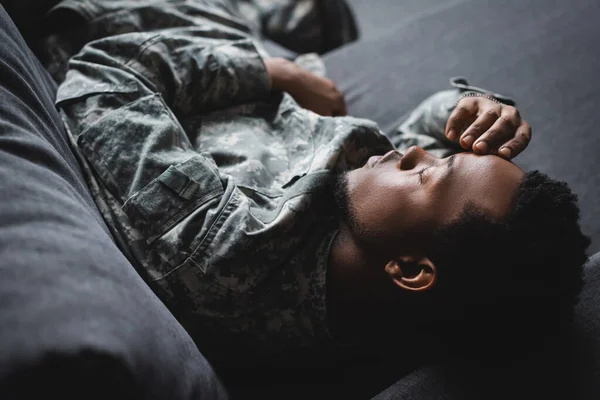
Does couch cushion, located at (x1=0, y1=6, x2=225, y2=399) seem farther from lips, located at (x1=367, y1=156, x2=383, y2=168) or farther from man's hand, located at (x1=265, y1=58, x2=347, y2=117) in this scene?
man's hand, located at (x1=265, y1=58, x2=347, y2=117)

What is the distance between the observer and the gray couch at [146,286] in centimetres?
44

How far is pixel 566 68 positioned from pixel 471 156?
2.27 ft

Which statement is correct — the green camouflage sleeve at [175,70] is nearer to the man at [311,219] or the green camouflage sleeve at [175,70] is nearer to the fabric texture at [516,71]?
the man at [311,219]

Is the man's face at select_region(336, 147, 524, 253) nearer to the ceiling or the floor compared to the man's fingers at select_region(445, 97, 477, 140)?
nearer to the floor

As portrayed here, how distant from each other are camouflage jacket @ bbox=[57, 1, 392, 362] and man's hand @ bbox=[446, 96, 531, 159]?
16 cm

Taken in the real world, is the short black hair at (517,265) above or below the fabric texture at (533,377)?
above

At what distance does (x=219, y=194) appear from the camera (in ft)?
2.57

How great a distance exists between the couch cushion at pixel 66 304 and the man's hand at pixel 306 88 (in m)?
0.55

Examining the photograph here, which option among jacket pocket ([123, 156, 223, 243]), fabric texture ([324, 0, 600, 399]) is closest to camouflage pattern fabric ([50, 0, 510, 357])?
jacket pocket ([123, 156, 223, 243])

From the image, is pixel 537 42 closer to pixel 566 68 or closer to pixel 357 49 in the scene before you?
pixel 566 68

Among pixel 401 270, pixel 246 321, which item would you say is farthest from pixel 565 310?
pixel 246 321

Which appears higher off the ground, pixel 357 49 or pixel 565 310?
pixel 357 49

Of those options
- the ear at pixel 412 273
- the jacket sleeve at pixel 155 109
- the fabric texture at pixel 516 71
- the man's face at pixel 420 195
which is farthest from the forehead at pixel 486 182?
the jacket sleeve at pixel 155 109

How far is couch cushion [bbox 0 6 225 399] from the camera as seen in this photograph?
1.39 feet
